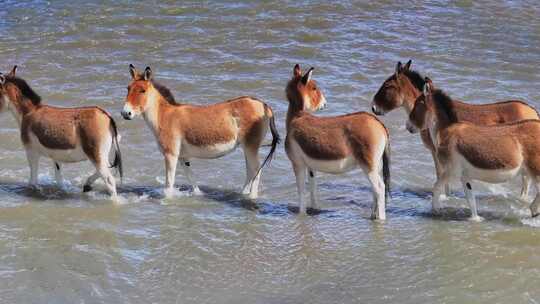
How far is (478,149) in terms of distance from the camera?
367 inches

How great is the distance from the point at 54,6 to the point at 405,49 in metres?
9.03

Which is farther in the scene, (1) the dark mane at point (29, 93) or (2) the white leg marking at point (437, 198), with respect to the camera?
(1) the dark mane at point (29, 93)

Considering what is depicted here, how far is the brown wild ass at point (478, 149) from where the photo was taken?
29.9ft

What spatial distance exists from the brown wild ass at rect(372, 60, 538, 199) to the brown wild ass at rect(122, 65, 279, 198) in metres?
1.65

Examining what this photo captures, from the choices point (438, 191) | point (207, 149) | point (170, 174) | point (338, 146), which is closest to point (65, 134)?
point (170, 174)

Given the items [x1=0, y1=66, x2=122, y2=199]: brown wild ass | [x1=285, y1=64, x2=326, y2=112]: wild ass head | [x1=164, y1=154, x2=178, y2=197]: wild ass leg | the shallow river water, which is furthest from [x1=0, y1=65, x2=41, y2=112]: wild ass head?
[x1=285, y1=64, x2=326, y2=112]: wild ass head

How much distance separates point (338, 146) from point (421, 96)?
1.57 metres

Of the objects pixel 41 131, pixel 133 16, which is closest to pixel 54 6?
pixel 133 16

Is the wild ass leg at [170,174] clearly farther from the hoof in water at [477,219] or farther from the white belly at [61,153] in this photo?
the hoof in water at [477,219]

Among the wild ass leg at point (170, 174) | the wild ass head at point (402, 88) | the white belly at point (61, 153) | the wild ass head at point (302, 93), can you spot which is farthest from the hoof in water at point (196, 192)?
the wild ass head at point (402, 88)

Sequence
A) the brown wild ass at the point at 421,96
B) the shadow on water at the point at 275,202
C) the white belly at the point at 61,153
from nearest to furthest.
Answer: the shadow on water at the point at 275,202 → the brown wild ass at the point at 421,96 → the white belly at the point at 61,153

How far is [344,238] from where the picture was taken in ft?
30.2

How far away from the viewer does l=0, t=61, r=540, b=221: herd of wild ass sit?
9.38 m

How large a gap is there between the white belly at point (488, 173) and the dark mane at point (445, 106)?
0.64 metres
